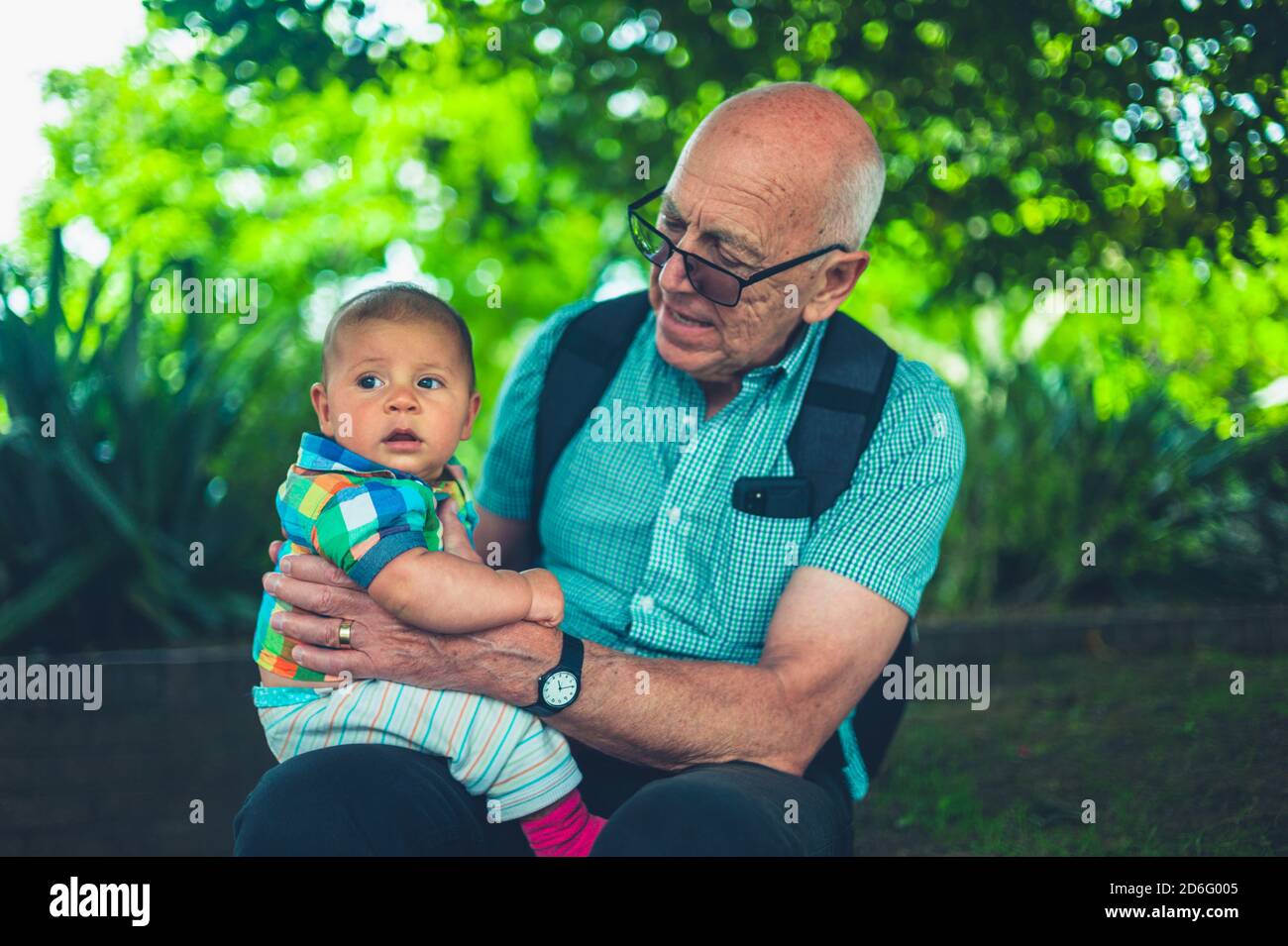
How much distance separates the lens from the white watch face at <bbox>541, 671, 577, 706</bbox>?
2.16 metres

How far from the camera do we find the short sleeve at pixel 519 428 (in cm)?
279

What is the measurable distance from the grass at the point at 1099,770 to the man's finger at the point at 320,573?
1584 mm

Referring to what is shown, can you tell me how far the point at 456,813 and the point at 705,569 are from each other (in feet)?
2.34

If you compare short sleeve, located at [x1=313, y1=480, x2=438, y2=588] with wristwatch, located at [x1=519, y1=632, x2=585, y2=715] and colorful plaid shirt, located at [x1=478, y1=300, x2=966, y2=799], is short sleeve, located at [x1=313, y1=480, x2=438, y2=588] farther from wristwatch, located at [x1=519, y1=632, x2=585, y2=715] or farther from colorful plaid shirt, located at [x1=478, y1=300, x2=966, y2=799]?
colorful plaid shirt, located at [x1=478, y1=300, x2=966, y2=799]

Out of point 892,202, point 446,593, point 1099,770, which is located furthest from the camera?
point 892,202

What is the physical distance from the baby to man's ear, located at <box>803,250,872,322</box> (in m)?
0.82

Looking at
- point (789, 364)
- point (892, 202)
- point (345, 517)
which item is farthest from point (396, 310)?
point (892, 202)

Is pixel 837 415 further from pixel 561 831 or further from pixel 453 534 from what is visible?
pixel 561 831

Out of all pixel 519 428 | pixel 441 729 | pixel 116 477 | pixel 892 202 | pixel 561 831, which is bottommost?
pixel 561 831

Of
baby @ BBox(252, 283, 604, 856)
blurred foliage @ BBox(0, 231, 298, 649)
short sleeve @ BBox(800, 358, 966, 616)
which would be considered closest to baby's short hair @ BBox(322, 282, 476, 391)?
baby @ BBox(252, 283, 604, 856)

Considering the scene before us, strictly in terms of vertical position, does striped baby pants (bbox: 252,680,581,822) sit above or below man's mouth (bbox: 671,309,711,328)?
below


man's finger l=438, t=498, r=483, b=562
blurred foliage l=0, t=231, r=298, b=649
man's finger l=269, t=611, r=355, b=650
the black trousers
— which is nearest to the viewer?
the black trousers

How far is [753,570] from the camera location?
246cm
